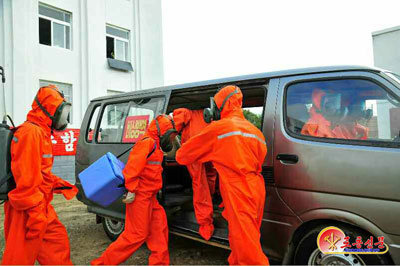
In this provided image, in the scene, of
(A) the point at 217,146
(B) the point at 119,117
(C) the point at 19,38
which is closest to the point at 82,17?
(C) the point at 19,38

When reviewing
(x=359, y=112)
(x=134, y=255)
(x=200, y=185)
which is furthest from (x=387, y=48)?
(x=134, y=255)

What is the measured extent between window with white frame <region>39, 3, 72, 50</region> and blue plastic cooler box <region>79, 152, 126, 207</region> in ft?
31.1

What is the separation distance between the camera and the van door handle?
2.82 metres

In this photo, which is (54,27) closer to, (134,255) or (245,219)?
(134,255)

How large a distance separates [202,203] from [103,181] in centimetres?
121

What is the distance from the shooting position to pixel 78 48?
11.9 meters

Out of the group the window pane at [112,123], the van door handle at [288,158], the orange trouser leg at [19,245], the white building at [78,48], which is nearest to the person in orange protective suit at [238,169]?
the van door handle at [288,158]

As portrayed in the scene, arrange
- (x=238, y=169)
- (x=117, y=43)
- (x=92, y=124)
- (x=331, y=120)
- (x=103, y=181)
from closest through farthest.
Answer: (x=238, y=169) → (x=331, y=120) → (x=103, y=181) → (x=92, y=124) → (x=117, y=43)

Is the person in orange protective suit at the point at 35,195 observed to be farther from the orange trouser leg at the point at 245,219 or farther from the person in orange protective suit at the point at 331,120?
the person in orange protective suit at the point at 331,120

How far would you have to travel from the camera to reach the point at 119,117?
4.78 meters

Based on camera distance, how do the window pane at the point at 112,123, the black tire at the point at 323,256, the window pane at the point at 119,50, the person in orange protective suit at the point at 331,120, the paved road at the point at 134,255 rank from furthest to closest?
the window pane at the point at 119,50
the window pane at the point at 112,123
the paved road at the point at 134,255
the person in orange protective suit at the point at 331,120
the black tire at the point at 323,256

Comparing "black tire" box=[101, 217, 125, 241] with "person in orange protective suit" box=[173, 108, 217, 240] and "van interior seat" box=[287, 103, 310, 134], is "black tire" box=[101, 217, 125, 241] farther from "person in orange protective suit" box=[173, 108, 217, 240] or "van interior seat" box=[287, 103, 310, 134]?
"van interior seat" box=[287, 103, 310, 134]

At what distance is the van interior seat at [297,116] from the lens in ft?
9.66

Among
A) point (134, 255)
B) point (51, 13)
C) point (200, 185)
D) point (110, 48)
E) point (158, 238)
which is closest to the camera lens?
point (158, 238)
